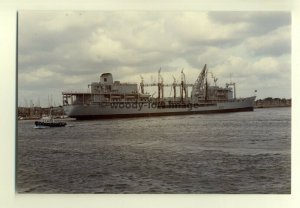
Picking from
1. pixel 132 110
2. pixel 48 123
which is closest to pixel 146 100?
pixel 132 110

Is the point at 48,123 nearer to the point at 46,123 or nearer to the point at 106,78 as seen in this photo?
the point at 46,123

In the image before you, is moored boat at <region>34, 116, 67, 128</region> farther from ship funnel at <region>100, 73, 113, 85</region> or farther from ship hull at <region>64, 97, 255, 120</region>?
ship funnel at <region>100, 73, 113, 85</region>

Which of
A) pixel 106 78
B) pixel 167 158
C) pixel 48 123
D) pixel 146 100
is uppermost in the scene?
pixel 106 78

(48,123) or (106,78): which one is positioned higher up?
(106,78)

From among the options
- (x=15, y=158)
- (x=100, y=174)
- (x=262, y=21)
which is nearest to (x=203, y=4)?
(x=262, y=21)

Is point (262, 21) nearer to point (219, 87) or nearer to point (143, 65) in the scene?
point (219, 87)

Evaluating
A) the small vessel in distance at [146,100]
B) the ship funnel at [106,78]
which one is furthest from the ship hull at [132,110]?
the ship funnel at [106,78]

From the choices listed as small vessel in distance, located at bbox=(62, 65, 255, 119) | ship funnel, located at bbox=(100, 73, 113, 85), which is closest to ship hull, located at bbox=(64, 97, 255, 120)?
small vessel in distance, located at bbox=(62, 65, 255, 119)
